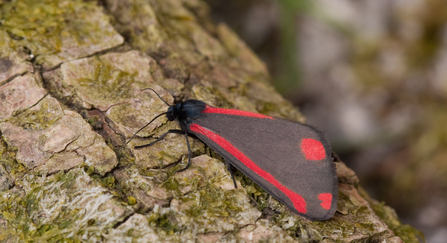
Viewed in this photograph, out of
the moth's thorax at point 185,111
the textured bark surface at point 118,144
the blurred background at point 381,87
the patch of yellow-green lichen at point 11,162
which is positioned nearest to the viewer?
the textured bark surface at point 118,144

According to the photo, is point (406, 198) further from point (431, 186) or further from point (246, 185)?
point (246, 185)

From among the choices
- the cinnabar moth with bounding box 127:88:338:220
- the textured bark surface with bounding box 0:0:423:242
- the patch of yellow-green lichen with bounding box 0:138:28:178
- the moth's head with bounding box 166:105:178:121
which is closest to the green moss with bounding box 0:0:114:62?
the textured bark surface with bounding box 0:0:423:242

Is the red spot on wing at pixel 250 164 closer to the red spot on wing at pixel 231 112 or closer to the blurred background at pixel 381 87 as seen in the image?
the red spot on wing at pixel 231 112

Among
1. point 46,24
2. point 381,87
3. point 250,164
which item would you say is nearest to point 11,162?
point 46,24

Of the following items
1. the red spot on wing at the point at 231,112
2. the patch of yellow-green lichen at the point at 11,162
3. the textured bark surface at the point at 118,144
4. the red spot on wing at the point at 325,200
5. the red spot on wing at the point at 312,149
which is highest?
the red spot on wing at the point at 312,149

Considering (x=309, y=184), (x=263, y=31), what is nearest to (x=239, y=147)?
(x=309, y=184)

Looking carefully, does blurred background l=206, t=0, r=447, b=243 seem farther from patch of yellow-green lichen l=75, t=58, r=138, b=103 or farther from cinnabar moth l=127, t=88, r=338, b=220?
patch of yellow-green lichen l=75, t=58, r=138, b=103

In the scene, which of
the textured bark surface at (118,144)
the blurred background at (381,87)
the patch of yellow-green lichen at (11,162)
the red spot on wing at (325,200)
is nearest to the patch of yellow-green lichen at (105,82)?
the textured bark surface at (118,144)
